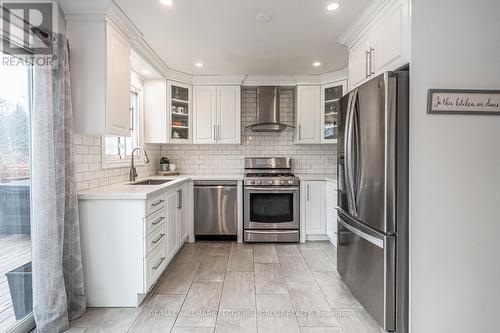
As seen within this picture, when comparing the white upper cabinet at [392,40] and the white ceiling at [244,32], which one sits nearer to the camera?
the white upper cabinet at [392,40]

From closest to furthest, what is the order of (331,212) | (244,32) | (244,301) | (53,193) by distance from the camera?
1. (53,193)
2. (244,301)
3. (244,32)
4. (331,212)

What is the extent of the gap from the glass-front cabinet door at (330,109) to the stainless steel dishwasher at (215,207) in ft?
5.26

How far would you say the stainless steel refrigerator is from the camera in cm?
174

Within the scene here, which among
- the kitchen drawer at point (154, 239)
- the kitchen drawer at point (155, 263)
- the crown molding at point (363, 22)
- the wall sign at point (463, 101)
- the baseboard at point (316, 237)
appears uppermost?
the crown molding at point (363, 22)

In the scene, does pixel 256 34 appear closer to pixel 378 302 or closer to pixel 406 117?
pixel 406 117

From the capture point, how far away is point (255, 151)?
4.55 m

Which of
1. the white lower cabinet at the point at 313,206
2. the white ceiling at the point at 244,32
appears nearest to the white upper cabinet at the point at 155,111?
the white ceiling at the point at 244,32

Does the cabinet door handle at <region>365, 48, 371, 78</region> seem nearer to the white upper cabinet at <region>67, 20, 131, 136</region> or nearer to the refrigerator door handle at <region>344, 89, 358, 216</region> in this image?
the refrigerator door handle at <region>344, 89, 358, 216</region>

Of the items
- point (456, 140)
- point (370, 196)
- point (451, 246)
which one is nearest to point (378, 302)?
point (451, 246)

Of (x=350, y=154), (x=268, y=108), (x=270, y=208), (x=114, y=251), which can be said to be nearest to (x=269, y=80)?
(x=268, y=108)

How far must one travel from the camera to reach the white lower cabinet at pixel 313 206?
393cm

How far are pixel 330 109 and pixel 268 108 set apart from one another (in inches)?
37.4

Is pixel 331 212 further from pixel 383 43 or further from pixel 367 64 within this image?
pixel 383 43

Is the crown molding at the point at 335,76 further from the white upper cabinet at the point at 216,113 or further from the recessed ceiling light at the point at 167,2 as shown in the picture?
the recessed ceiling light at the point at 167,2
